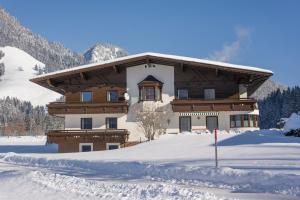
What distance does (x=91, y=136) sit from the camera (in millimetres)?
38719

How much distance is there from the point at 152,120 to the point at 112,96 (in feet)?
16.6

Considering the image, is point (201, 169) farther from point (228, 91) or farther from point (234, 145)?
point (228, 91)

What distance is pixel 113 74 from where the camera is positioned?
41.5 metres

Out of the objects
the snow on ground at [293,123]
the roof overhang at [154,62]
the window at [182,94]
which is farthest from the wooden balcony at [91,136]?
the snow on ground at [293,123]

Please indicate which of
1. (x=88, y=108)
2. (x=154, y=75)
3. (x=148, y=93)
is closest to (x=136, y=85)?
(x=148, y=93)

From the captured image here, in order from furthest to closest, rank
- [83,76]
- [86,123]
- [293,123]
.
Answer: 1. [83,76]
2. [86,123]
3. [293,123]

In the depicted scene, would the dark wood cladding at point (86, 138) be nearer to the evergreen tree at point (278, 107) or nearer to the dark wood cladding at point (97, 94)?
the dark wood cladding at point (97, 94)

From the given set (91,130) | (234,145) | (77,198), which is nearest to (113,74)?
(91,130)

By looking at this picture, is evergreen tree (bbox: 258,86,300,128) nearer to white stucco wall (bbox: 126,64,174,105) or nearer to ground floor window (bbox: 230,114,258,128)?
ground floor window (bbox: 230,114,258,128)

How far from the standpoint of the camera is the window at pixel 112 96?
41000mm

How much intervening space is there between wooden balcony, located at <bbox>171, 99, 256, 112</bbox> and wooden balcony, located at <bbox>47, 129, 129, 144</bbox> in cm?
553

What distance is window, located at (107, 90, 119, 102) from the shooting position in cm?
4100

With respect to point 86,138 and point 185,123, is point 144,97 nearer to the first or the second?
point 185,123

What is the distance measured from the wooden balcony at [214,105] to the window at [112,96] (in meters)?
5.40
